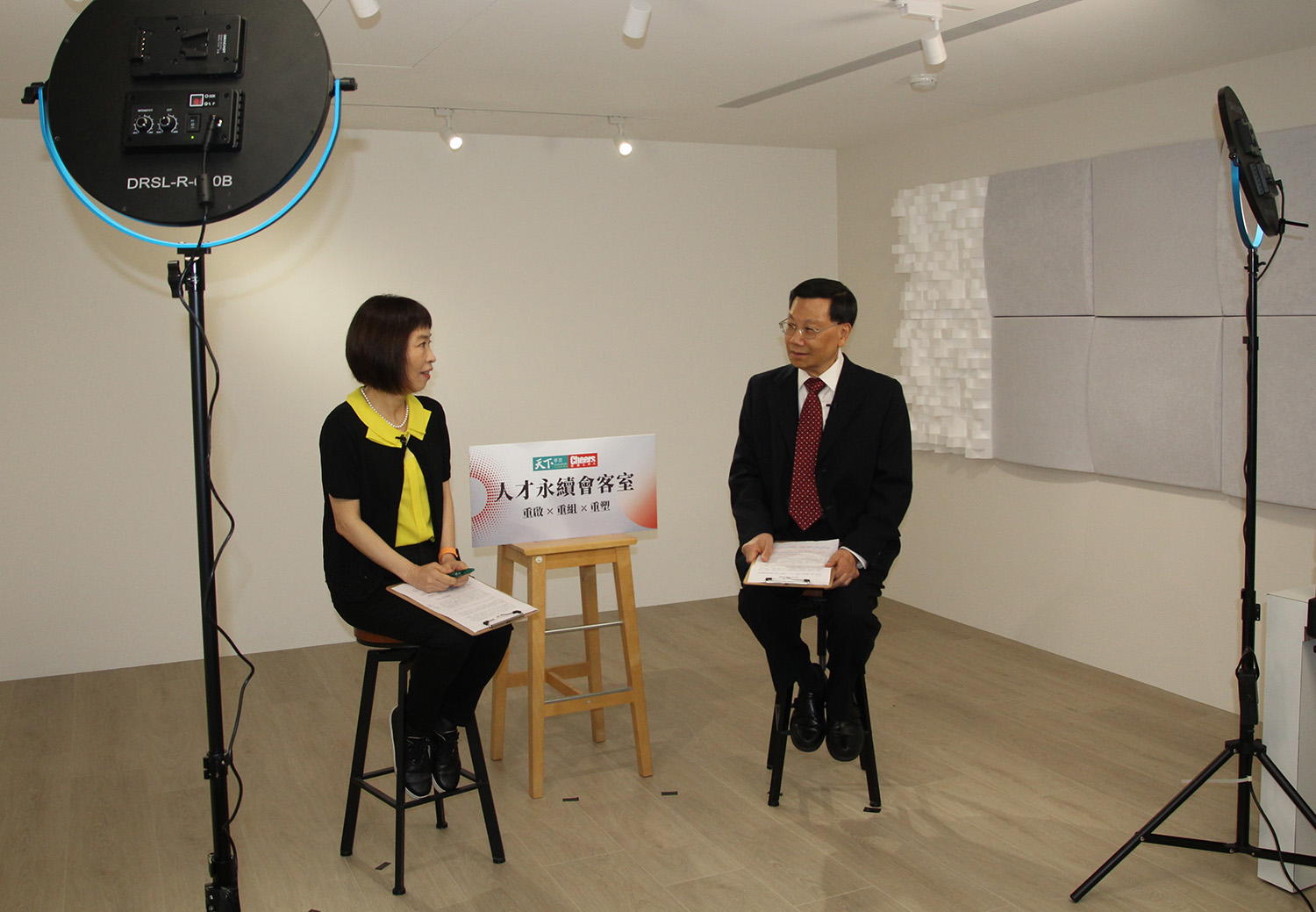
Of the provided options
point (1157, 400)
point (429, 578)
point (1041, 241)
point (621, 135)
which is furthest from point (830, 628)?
point (621, 135)

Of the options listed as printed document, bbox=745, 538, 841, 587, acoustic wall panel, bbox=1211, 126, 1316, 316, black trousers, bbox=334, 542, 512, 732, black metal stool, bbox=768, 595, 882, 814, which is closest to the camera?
black trousers, bbox=334, 542, 512, 732

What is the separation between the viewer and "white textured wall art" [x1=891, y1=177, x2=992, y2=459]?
5.21m

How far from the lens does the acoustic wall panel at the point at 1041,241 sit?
183 inches

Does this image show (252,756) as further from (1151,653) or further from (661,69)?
(1151,653)

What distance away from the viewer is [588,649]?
3.91m

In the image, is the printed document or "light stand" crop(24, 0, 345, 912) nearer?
"light stand" crop(24, 0, 345, 912)

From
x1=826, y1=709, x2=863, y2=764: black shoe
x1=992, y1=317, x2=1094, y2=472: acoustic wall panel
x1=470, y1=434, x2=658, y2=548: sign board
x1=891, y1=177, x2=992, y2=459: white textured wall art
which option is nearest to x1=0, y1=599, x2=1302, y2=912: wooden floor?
x1=826, y1=709, x2=863, y2=764: black shoe

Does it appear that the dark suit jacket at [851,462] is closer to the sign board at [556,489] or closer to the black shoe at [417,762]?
the sign board at [556,489]

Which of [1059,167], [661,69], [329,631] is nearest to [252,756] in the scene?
[329,631]

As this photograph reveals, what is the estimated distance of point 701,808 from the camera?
3.42m

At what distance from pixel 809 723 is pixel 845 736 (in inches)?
4.8

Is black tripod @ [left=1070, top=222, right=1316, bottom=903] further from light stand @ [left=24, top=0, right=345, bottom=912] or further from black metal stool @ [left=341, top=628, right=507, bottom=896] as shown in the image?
light stand @ [left=24, top=0, right=345, bottom=912]

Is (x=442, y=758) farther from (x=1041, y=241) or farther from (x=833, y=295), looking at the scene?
(x=1041, y=241)

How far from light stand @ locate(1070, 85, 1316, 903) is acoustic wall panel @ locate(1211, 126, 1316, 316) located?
3.58 ft
